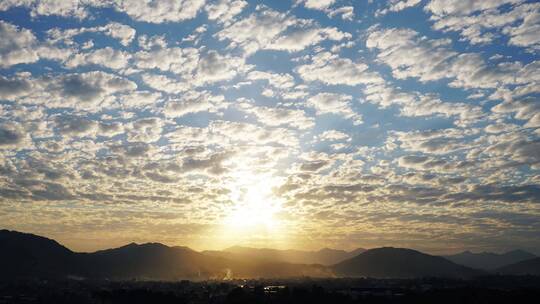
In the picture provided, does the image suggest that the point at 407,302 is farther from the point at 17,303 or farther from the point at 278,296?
the point at 17,303

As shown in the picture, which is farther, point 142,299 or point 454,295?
point 142,299

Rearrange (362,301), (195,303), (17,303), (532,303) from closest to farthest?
(532,303) < (362,301) < (195,303) < (17,303)

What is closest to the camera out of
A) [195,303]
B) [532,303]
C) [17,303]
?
[532,303]

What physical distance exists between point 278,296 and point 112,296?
221 feet

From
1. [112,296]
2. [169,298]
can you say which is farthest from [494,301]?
[112,296]

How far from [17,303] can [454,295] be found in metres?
162

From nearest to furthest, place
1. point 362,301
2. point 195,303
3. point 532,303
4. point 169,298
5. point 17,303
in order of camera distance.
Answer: point 532,303
point 362,301
point 169,298
point 195,303
point 17,303

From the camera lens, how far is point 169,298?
151625mm

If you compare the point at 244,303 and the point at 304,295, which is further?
the point at 304,295

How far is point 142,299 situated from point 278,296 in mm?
46668

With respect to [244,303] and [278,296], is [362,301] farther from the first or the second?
[244,303]

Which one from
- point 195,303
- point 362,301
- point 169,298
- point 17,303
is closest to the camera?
point 362,301

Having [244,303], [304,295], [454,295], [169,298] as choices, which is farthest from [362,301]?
[169,298]

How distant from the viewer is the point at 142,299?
6255 inches
